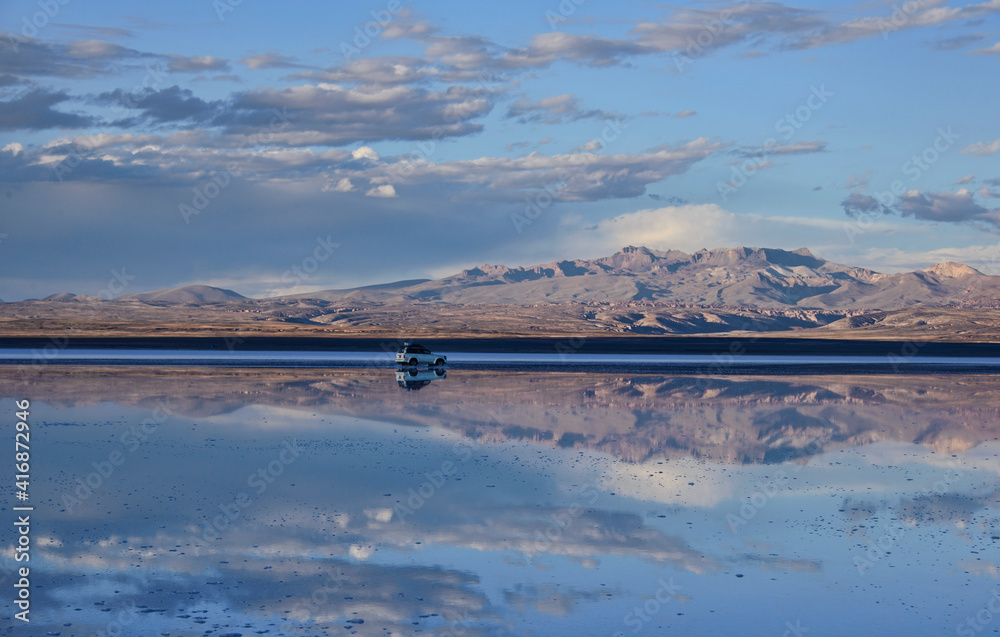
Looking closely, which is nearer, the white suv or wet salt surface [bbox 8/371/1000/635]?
wet salt surface [bbox 8/371/1000/635]

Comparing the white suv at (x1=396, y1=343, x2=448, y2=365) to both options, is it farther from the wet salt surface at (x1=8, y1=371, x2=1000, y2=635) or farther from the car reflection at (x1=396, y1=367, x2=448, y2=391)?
the wet salt surface at (x1=8, y1=371, x2=1000, y2=635)

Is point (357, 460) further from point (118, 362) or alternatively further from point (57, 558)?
point (118, 362)

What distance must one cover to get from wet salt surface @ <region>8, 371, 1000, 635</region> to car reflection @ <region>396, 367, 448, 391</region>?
17694mm

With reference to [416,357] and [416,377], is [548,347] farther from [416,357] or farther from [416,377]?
[416,377]

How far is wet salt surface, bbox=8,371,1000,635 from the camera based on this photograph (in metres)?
12.3

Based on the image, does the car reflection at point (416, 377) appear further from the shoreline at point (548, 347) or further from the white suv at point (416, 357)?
the shoreline at point (548, 347)

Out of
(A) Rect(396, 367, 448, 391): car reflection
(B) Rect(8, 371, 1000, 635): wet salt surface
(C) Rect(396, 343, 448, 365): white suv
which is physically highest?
(C) Rect(396, 343, 448, 365): white suv

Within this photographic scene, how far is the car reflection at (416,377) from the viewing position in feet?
152

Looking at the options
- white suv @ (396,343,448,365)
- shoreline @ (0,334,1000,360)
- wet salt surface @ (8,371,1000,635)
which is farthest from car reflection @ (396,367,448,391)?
shoreline @ (0,334,1000,360)

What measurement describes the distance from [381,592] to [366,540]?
2800mm

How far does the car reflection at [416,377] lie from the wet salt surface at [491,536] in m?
17.7

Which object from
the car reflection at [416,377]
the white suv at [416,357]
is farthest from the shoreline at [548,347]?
the car reflection at [416,377]

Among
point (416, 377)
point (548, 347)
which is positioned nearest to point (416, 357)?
point (416, 377)

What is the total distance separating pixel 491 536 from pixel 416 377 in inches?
1444
